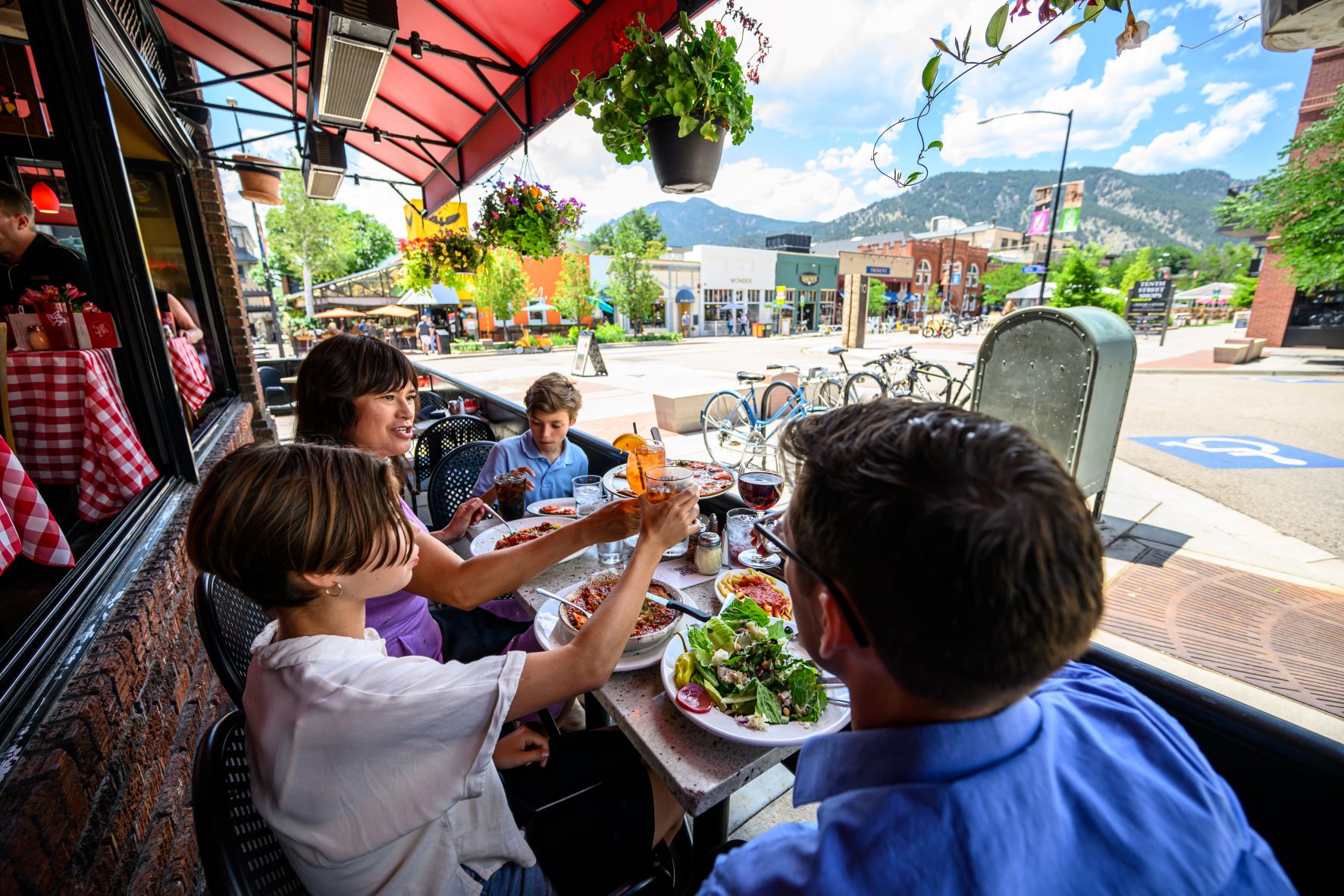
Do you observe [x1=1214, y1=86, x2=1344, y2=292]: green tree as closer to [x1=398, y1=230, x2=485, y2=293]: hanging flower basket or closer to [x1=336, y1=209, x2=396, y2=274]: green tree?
[x1=398, y1=230, x2=485, y2=293]: hanging flower basket

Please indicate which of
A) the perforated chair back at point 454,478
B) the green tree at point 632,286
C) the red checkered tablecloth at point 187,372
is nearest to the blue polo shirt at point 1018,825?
the perforated chair back at point 454,478

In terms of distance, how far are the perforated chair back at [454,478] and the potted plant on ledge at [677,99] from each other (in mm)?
1824

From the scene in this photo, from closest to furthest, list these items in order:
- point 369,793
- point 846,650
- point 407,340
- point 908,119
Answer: point 846,650, point 369,793, point 908,119, point 407,340

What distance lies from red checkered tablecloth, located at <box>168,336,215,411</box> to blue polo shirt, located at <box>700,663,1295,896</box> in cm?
463

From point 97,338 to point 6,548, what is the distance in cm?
130

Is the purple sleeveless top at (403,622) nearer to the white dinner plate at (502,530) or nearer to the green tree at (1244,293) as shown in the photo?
the white dinner plate at (502,530)

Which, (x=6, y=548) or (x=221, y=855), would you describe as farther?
(x=6, y=548)

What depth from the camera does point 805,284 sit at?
43625 mm

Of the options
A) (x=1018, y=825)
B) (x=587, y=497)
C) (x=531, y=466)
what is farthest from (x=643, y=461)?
(x=531, y=466)

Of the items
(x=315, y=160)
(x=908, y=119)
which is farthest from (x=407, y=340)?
(x=908, y=119)

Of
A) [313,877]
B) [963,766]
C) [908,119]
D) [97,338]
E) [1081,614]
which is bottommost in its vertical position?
[313,877]

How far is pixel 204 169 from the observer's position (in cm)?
577

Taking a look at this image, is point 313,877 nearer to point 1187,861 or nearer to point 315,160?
point 1187,861

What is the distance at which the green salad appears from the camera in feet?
3.66
